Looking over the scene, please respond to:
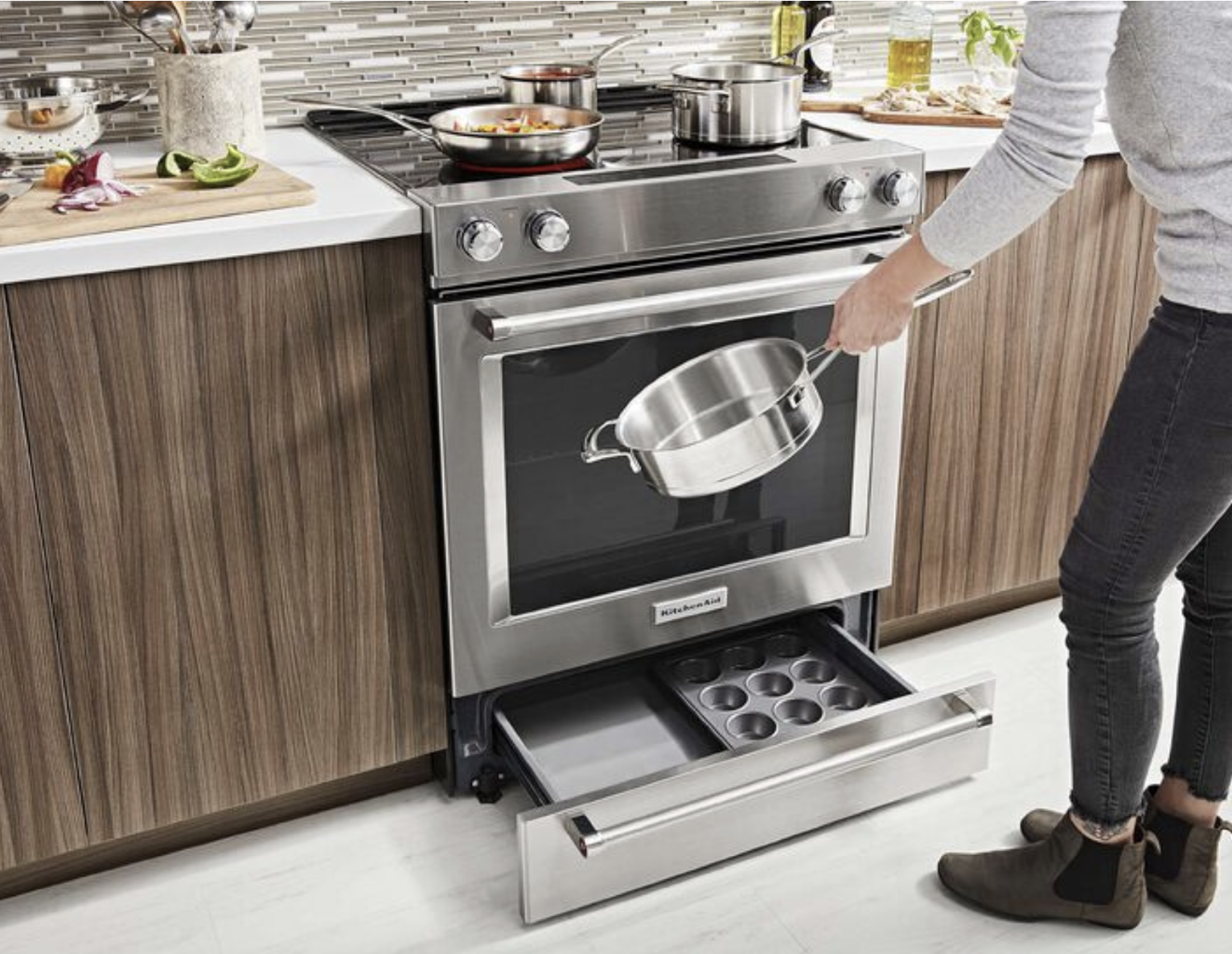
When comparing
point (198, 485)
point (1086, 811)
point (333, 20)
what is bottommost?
point (1086, 811)

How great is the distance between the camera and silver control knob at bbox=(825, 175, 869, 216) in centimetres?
200

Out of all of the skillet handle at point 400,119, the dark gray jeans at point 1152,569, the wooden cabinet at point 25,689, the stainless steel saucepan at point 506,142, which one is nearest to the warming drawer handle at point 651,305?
the stainless steel saucepan at point 506,142

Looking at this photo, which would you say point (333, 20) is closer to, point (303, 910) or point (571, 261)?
point (571, 261)

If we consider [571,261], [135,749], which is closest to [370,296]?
[571,261]

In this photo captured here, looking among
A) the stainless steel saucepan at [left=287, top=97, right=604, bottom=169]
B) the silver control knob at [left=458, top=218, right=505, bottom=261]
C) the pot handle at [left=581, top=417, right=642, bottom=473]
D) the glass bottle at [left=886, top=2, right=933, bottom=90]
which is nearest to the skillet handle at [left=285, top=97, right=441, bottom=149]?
the stainless steel saucepan at [left=287, top=97, right=604, bottom=169]

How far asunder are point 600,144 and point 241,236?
67cm

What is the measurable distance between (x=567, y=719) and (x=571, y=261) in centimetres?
72

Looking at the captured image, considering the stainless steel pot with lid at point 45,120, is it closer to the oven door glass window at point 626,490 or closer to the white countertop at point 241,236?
the white countertop at point 241,236

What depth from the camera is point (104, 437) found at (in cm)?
172

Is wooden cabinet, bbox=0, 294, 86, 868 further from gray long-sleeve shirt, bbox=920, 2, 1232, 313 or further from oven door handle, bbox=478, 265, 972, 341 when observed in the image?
gray long-sleeve shirt, bbox=920, 2, 1232, 313

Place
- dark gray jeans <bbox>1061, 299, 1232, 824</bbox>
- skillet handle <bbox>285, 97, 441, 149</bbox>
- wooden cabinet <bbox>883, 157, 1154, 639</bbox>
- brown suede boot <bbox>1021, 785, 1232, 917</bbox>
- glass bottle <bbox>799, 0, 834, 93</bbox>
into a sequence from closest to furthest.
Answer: dark gray jeans <bbox>1061, 299, 1232, 824</bbox> < brown suede boot <bbox>1021, 785, 1232, 917</bbox> < skillet handle <bbox>285, 97, 441, 149</bbox> < wooden cabinet <bbox>883, 157, 1154, 639</bbox> < glass bottle <bbox>799, 0, 834, 93</bbox>

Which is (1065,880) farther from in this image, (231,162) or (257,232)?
(231,162)

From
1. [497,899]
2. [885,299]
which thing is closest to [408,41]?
[885,299]

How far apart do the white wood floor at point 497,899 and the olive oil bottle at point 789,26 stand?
4.28 ft
